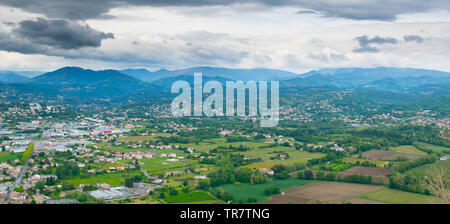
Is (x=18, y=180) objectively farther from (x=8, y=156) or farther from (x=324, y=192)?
(x=324, y=192)

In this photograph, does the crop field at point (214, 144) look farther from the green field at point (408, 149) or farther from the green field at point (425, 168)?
the green field at point (425, 168)

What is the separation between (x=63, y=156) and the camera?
32.4 meters

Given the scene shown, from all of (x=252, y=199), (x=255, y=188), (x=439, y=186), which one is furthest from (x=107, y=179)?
(x=439, y=186)

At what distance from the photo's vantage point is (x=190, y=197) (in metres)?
19.9

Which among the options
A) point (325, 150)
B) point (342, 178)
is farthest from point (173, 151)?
point (342, 178)

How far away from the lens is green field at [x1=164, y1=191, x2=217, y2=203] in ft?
63.1

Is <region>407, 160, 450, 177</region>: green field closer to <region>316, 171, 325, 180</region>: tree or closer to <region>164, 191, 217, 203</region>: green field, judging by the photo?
<region>316, 171, 325, 180</region>: tree

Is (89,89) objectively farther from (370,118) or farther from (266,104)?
(370,118)

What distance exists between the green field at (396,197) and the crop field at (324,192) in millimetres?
607

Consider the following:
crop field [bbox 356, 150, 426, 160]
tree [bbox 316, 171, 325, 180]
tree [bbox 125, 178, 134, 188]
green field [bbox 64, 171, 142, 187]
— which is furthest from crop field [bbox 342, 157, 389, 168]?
tree [bbox 125, 178, 134, 188]

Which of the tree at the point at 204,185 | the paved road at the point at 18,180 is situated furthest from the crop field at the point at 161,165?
the paved road at the point at 18,180

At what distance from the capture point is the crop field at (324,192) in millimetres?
19312

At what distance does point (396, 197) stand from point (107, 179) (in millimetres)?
17578

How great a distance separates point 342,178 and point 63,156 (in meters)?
23.1
